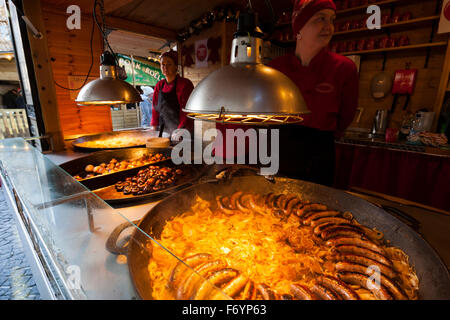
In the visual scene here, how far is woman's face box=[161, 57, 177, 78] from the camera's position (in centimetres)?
475

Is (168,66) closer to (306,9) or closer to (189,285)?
(306,9)

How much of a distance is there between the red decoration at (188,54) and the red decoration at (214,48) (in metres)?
0.86

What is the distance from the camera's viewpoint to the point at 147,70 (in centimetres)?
1204

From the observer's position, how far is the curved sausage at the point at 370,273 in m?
1.13

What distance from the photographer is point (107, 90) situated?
6.89ft

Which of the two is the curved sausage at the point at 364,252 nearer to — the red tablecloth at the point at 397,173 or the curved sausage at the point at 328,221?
the curved sausage at the point at 328,221

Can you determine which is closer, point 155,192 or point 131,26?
point 155,192

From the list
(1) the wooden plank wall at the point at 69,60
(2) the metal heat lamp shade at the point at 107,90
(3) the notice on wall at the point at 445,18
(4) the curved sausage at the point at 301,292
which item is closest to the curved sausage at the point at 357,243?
(4) the curved sausage at the point at 301,292

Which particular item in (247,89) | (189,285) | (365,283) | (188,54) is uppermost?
(188,54)

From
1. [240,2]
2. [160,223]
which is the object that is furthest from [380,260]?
[240,2]

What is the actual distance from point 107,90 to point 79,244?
1.39 meters

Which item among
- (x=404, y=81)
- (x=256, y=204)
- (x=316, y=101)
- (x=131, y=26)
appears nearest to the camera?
(x=256, y=204)

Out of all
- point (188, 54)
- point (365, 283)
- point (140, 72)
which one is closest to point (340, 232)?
point (365, 283)

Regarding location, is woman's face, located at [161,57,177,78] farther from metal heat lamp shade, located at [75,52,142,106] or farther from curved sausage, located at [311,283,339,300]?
curved sausage, located at [311,283,339,300]
